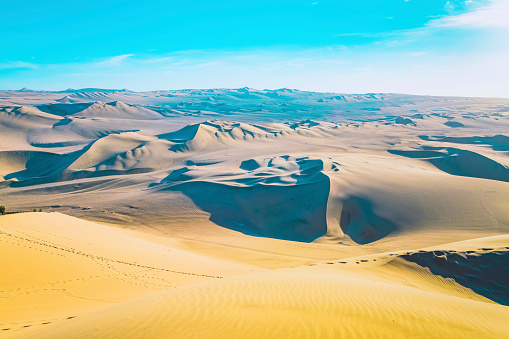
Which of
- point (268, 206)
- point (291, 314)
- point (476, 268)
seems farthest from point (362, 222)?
point (291, 314)

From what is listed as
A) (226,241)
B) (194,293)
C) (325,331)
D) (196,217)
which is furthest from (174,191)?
(325,331)

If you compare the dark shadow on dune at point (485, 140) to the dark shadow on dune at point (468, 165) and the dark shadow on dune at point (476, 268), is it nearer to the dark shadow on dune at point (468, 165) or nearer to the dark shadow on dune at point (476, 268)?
the dark shadow on dune at point (468, 165)

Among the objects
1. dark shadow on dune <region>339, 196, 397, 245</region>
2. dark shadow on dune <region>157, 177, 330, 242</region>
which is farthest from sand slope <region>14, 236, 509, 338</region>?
dark shadow on dune <region>157, 177, 330, 242</region>

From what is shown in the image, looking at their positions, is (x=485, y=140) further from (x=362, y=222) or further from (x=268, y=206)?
(x=268, y=206)

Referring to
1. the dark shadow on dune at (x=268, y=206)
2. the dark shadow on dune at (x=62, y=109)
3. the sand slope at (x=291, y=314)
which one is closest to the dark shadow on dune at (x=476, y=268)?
the sand slope at (x=291, y=314)

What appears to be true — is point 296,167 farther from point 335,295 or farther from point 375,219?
point 335,295

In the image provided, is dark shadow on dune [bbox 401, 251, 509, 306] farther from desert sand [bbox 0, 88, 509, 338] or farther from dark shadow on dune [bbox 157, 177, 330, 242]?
dark shadow on dune [bbox 157, 177, 330, 242]

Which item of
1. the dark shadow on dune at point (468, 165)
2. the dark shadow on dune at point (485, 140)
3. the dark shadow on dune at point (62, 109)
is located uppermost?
the dark shadow on dune at point (62, 109)
